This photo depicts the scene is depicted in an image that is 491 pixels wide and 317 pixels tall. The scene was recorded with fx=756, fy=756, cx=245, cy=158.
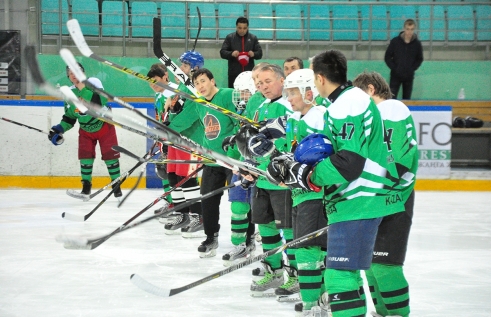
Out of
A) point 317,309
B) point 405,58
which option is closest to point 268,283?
point 317,309

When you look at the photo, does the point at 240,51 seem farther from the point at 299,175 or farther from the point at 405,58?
the point at 299,175

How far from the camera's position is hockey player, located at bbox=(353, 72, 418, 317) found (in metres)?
3.04

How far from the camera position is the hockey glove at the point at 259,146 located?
3.42 meters

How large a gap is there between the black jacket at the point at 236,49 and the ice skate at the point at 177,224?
3052 millimetres

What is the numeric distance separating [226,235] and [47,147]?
3.35 meters

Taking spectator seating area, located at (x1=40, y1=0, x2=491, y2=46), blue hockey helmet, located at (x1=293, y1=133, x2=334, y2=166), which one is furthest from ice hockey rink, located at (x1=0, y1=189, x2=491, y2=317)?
spectator seating area, located at (x1=40, y1=0, x2=491, y2=46)

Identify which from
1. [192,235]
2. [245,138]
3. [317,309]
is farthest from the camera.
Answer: [192,235]

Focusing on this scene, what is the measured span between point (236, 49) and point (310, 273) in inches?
230

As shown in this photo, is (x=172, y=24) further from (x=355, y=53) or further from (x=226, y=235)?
(x=226, y=235)

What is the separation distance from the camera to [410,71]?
29.7 feet

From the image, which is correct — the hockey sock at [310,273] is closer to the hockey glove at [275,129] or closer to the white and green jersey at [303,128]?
the white and green jersey at [303,128]

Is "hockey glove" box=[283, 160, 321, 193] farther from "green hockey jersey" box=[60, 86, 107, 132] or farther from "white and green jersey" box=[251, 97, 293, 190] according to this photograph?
"green hockey jersey" box=[60, 86, 107, 132]

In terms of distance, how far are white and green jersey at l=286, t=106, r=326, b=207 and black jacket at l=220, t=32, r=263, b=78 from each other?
5.34 metres

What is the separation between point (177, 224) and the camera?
19.6 ft
